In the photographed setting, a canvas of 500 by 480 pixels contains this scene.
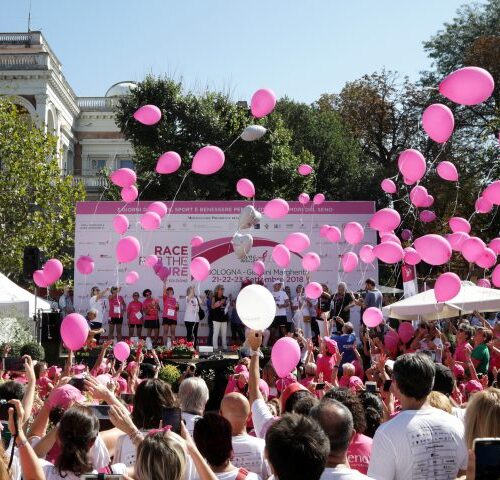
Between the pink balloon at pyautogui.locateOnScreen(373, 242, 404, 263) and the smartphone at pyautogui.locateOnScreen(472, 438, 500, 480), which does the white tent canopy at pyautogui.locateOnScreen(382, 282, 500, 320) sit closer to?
the pink balloon at pyautogui.locateOnScreen(373, 242, 404, 263)

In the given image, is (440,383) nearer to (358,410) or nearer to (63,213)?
(358,410)

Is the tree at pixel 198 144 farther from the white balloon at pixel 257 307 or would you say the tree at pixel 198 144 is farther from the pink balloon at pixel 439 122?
the white balloon at pixel 257 307

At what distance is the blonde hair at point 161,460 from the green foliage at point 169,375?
10.1m

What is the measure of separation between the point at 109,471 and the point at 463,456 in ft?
5.51

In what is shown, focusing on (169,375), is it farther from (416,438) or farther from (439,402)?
(416,438)

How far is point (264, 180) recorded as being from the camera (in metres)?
32.1

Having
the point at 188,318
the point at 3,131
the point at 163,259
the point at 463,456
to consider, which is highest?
the point at 3,131

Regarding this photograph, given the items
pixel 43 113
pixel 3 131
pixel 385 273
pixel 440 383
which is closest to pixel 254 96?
pixel 440 383

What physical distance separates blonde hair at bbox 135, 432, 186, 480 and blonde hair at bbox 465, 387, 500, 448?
1.29 metres

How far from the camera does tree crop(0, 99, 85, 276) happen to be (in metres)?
29.0

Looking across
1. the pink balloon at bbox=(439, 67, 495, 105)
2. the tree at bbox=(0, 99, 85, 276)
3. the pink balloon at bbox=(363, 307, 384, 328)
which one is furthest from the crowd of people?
the tree at bbox=(0, 99, 85, 276)

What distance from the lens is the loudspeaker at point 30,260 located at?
17875 millimetres

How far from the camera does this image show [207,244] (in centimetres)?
2167

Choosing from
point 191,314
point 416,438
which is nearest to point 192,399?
point 416,438
